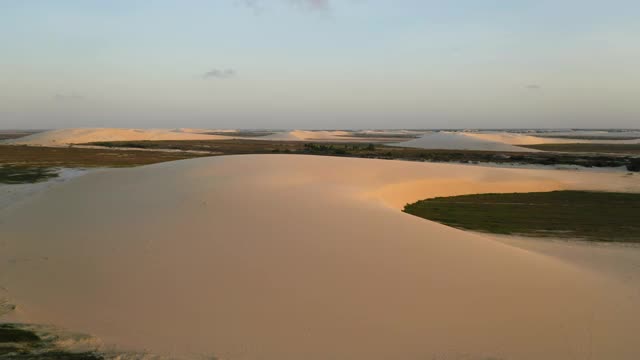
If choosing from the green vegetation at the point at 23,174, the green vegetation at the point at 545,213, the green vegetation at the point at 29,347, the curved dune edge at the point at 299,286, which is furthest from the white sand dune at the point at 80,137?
the green vegetation at the point at 29,347

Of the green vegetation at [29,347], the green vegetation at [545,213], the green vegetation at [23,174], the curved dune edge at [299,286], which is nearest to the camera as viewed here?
the green vegetation at [29,347]

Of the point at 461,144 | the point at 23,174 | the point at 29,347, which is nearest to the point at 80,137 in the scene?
the point at 23,174

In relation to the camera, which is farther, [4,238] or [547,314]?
[4,238]

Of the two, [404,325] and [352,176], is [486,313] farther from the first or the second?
[352,176]

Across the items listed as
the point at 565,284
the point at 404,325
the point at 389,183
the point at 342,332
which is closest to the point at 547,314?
the point at 565,284

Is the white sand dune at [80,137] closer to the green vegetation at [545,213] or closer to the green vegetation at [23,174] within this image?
the green vegetation at [23,174]

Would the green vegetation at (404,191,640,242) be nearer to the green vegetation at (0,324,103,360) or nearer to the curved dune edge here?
the curved dune edge

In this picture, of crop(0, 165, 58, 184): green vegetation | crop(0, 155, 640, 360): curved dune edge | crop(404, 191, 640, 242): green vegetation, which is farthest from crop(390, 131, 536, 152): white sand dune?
crop(0, 155, 640, 360): curved dune edge
